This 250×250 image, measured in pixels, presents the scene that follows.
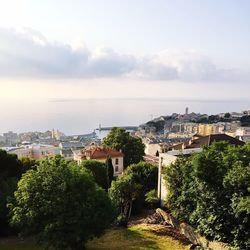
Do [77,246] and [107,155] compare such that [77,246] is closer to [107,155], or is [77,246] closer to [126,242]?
[126,242]

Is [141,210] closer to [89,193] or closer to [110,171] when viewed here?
[110,171]

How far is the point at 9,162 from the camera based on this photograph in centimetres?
2564

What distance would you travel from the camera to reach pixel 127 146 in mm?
49438

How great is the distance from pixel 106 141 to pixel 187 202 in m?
33.2

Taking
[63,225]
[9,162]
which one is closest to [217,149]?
[63,225]

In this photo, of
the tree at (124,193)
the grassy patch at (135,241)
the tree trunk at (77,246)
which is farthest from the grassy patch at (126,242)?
the tree at (124,193)

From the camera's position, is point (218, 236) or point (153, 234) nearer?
point (218, 236)

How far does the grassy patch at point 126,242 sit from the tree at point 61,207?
198 cm

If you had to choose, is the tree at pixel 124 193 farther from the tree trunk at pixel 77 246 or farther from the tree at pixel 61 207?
the tree trunk at pixel 77 246

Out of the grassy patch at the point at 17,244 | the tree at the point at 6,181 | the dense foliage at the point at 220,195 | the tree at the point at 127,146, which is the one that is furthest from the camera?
the tree at the point at 127,146

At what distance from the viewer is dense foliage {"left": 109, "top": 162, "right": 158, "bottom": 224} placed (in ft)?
79.2

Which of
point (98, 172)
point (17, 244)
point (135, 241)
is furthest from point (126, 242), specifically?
point (98, 172)

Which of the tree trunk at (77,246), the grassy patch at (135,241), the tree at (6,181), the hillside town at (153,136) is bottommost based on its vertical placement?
the hillside town at (153,136)

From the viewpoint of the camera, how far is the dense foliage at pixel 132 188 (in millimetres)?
24125
